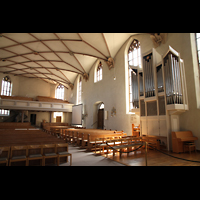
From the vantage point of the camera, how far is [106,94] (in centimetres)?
1470

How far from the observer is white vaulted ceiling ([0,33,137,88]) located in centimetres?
1276

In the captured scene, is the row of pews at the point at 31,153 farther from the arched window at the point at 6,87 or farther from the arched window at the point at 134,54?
the arched window at the point at 6,87

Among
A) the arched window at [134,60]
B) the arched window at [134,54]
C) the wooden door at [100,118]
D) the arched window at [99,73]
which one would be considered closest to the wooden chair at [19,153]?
the arched window at [134,60]

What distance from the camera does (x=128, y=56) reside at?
42.0ft

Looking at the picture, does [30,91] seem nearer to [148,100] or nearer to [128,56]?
[128,56]

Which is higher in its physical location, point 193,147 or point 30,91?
point 30,91

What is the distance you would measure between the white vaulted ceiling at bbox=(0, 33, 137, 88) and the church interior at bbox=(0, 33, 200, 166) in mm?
83

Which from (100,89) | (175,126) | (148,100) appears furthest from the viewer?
(100,89)

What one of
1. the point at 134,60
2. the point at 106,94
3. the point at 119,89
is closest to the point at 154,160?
the point at 119,89

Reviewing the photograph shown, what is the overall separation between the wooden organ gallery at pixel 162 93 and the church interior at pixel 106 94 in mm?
47

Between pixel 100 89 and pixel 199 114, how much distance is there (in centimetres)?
983

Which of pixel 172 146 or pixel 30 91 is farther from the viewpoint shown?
pixel 30 91
